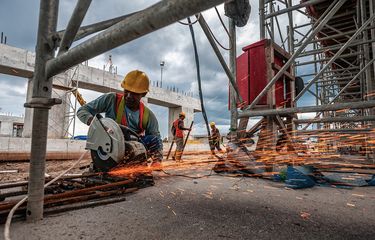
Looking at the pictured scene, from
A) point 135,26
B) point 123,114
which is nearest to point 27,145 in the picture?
point 123,114

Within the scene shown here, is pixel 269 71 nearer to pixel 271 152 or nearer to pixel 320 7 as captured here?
pixel 271 152

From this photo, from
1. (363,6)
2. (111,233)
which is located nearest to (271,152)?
(111,233)

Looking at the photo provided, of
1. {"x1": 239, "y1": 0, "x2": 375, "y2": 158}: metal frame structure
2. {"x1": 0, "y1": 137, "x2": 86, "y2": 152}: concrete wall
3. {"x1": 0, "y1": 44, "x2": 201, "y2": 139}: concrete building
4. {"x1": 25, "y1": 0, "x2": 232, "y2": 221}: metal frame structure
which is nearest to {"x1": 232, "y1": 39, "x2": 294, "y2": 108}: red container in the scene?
{"x1": 239, "y1": 0, "x2": 375, "y2": 158}: metal frame structure

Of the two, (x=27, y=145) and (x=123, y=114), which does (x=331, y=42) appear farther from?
(x=27, y=145)

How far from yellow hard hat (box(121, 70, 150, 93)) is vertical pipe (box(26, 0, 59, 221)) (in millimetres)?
1296

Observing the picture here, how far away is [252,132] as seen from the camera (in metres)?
3.65

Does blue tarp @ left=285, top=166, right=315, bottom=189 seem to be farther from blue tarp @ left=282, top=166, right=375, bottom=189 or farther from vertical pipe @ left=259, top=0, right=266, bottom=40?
vertical pipe @ left=259, top=0, right=266, bottom=40

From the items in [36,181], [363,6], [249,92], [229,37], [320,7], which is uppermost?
[320,7]

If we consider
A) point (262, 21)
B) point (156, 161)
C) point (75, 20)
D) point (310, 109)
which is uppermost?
point (262, 21)

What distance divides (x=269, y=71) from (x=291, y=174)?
4.91ft

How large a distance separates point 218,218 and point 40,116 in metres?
1.31

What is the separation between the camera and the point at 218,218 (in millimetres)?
1520

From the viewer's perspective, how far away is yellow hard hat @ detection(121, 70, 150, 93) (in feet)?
9.14

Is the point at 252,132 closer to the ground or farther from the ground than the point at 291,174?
farther from the ground
